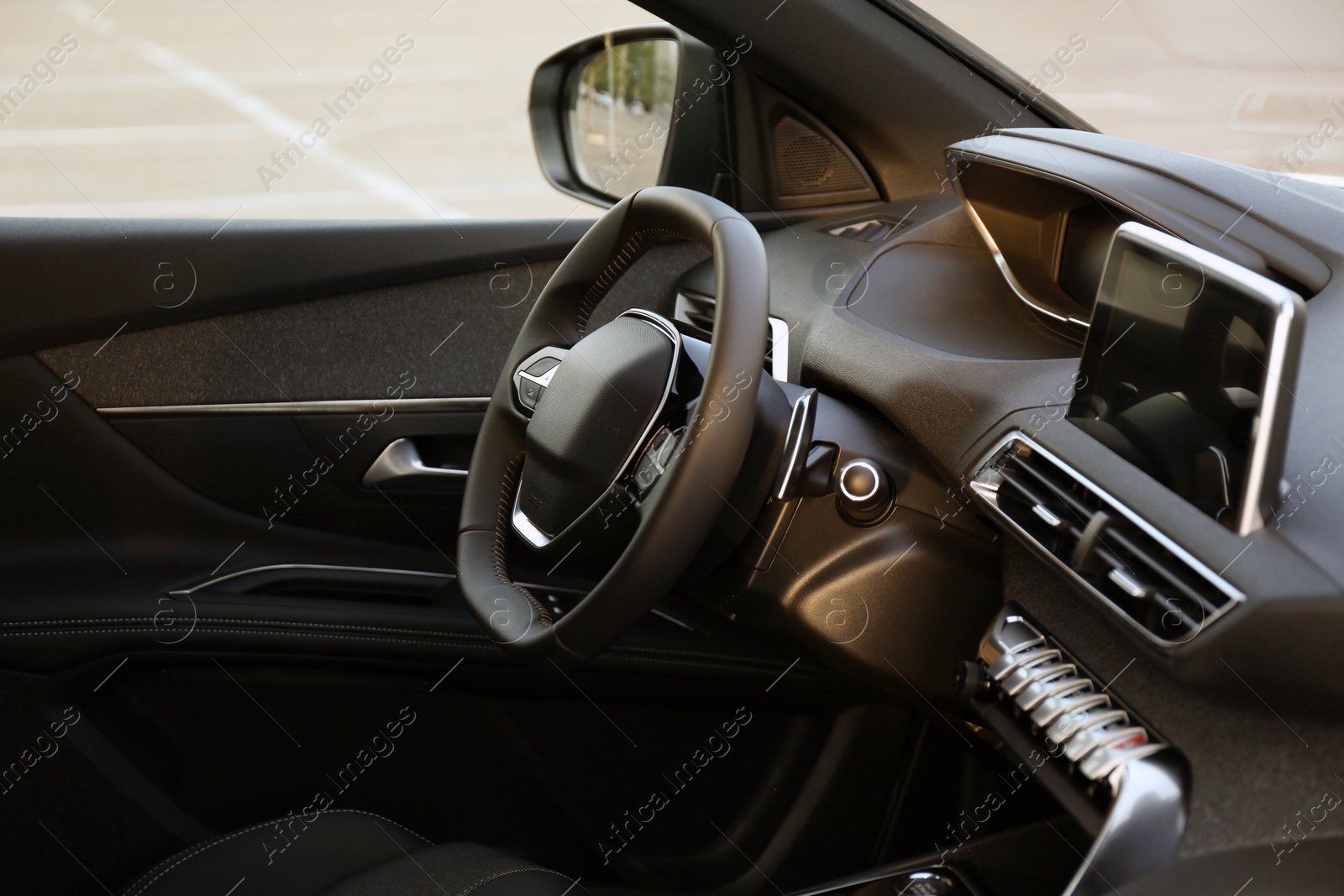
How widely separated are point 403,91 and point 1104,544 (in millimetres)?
3113

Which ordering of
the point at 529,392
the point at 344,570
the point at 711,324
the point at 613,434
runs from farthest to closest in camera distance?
the point at 344,570 < the point at 711,324 < the point at 529,392 < the point at 613,434

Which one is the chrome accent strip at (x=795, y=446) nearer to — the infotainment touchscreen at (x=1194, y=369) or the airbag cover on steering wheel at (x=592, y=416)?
the airbag cover on steering wheel at (x=592, y=416)

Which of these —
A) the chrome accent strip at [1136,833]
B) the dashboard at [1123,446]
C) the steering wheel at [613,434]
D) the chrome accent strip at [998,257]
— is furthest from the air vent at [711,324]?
the chrome accent strip at [1136,833]

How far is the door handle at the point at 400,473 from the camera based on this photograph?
5.12 ft

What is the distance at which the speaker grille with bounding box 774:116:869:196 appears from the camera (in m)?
1.45

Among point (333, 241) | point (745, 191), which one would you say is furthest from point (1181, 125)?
point (333, 241)

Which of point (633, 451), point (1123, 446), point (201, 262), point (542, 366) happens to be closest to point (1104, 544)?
point (1123, 446)

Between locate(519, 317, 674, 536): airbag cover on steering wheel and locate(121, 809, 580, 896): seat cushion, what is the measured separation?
1.11 ft

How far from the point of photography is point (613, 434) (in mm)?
1004

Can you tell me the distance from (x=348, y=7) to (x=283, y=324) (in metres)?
1.91

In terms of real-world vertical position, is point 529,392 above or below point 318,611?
above

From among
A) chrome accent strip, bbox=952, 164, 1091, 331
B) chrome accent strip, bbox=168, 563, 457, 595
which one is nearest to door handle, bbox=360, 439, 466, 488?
chrome accent strip, bbox=168, 563, 457, 595

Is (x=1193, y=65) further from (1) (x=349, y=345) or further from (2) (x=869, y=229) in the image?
(1) (x=349, y=345)

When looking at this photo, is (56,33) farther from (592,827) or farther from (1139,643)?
(1139,643)
